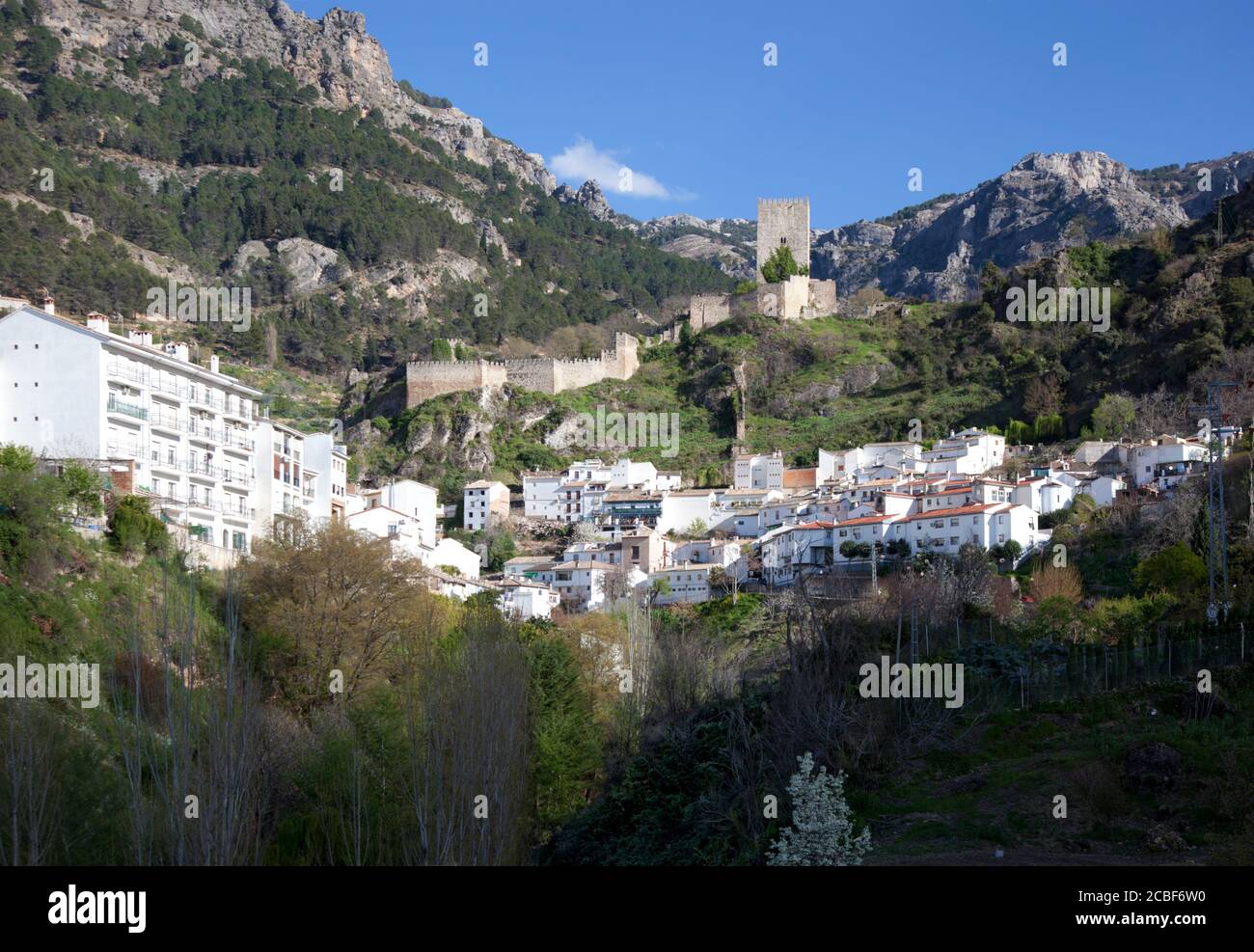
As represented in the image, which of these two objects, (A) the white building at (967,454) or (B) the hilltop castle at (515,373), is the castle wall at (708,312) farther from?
(A) the white building at (967,454)

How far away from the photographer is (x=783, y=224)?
391ft

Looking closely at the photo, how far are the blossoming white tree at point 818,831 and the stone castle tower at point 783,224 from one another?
102 metres

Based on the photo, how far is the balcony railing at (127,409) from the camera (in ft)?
126

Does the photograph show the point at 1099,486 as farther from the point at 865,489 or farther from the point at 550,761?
the point at 550,761

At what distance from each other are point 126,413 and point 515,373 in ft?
195

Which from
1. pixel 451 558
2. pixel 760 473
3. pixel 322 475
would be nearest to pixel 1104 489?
pixel 760 473

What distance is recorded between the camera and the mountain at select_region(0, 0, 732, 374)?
111 m

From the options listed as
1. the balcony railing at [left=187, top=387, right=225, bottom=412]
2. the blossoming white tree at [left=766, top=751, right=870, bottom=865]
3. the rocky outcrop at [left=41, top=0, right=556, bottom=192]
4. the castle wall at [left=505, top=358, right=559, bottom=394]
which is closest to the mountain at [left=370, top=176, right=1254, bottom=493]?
the castle wall at [left=505, top=358, right=559, bottom=394]

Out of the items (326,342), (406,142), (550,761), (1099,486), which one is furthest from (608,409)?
(406,142)

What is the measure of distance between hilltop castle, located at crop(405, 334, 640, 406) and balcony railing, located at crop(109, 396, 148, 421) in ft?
180

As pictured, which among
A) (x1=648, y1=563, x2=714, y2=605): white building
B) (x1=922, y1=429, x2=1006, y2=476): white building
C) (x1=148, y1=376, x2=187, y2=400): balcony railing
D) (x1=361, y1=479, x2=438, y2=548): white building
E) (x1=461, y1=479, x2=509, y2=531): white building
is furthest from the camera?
(x1=461, y1=479, x2=509, y2=531): white building

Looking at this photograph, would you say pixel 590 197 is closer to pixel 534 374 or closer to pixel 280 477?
pixel 534 374

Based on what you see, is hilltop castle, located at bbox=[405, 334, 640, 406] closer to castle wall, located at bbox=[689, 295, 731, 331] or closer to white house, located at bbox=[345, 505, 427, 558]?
castle wall, located at bbox=[689, 295, 731, 331]

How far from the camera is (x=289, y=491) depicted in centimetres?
4641
